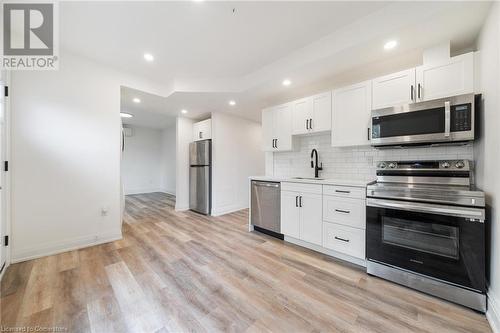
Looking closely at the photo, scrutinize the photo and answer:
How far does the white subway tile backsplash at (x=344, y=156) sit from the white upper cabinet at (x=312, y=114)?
0.29 meters

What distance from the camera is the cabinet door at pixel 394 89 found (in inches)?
80.0

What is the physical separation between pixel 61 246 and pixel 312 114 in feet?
13.1

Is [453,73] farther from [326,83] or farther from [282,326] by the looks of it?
[282,326]

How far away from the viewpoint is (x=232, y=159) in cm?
480

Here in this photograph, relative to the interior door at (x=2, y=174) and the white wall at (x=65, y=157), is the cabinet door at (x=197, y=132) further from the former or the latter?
the interior door at (x=2, y=174)

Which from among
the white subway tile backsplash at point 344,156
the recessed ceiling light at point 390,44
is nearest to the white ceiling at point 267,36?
the recessed ceiling light at point 390,44

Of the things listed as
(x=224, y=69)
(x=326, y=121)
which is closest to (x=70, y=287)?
(x=224, y=69)

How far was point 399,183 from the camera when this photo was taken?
211cm

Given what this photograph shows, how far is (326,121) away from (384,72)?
97 centimetres

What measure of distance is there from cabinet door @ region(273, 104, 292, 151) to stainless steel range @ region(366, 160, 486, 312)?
1.52m

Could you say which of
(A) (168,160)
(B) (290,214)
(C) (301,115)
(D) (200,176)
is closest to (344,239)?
(B) (290,214)

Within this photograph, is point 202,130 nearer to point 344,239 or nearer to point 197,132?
point 197,132

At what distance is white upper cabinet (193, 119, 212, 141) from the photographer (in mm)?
4512

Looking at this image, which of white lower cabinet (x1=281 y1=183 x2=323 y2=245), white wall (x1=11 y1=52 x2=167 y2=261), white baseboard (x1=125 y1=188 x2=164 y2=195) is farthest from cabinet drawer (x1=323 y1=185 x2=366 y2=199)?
white baseboard (x1=125 y1=188 x2=164 y2=195)
